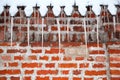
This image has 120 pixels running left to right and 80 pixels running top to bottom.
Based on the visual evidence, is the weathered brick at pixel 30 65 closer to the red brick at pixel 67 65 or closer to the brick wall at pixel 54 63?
the brick wall at pixel 54 63

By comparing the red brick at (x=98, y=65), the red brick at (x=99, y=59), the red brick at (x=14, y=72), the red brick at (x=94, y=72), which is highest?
the red brick at (x=99, y=59)

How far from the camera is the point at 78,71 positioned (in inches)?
118

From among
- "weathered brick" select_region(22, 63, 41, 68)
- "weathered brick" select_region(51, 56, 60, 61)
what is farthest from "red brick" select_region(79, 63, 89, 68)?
"weathered brick" select_region(22, 63, 41, 68)

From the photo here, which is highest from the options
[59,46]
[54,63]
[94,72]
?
[59,46]

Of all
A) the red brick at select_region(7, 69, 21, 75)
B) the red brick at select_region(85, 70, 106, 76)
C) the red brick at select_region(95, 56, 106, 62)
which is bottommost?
the red brick at select_region(85, 70, 106, 76)

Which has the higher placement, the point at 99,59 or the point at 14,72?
the point at 99,59

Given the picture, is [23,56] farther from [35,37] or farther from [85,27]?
[85,27]

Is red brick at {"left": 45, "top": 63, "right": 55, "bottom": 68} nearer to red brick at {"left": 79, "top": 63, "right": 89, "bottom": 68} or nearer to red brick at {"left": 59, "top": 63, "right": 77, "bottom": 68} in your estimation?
red brick at {"left": 59, "top": 63, "right": 77, "bottom": 68}

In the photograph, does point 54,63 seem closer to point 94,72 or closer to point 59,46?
point 59,46

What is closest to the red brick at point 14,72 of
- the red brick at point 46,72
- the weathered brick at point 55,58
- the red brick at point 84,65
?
the red brick at point 46,72

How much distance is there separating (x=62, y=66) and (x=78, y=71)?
19cm

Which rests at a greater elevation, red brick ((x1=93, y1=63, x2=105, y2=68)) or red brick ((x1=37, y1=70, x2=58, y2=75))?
red brick ((x1=93, y1=63, x2=105, y2=68))

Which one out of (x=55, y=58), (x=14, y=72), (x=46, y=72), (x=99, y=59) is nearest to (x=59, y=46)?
(x=55, y=58)

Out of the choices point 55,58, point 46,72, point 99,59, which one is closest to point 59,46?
point 55,58
